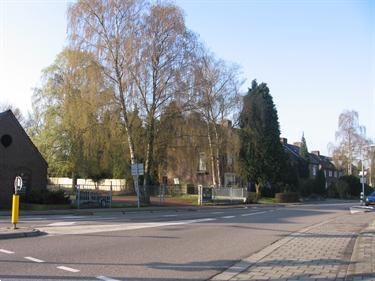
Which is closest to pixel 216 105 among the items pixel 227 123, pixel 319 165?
pixel 227 123

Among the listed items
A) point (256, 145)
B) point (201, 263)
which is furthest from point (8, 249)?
point (256, 145)

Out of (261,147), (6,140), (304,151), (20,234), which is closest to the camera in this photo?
(20,234)

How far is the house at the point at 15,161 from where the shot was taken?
30953mm

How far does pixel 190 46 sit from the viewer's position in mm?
35938

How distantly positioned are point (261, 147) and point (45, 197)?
30152 mm

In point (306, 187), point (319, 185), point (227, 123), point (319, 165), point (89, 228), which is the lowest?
point (89, 228)

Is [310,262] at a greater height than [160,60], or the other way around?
[160,60]

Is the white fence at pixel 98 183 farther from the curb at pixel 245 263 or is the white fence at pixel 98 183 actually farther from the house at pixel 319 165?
the curb at pixel 245 263

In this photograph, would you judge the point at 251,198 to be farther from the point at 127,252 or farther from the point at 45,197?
the point at 127,252

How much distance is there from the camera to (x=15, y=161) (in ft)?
105

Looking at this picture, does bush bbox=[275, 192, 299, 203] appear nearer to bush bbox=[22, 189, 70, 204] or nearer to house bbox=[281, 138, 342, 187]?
bush bbox=[22, 189, 70, 204]

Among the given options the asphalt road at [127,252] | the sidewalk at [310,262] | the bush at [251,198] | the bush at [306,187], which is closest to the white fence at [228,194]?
the bush at [251,198]

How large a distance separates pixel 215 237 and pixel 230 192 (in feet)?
101

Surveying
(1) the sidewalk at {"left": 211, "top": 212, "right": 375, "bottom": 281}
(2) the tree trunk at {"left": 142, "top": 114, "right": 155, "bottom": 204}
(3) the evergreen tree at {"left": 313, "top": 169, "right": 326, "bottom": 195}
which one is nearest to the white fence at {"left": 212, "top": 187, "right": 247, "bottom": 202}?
(2) the tree trunk at {"left": 142, "top": 114, "right": 155, "bottom": 204}
